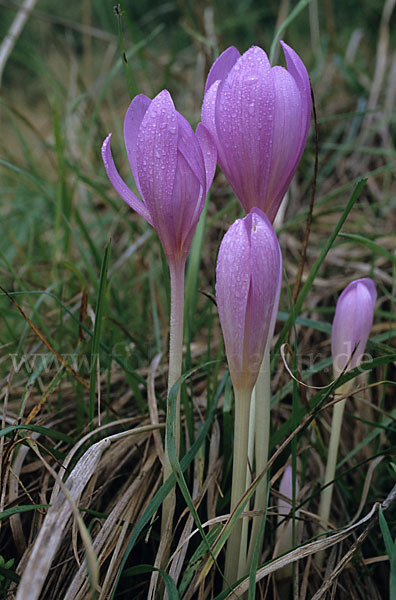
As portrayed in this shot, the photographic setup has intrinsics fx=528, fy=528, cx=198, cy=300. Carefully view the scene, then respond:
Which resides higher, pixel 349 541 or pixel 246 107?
pixel 246 107

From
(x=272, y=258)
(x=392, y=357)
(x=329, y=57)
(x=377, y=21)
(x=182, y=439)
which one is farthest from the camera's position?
(x=377, y=21)

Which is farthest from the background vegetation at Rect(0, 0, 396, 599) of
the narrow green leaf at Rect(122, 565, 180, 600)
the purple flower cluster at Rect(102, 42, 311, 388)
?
the purple flower cluster at Rect(102, 42, 311, 388)

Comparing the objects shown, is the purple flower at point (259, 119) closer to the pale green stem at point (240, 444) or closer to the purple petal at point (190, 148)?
the purple petal at point (190, 148)

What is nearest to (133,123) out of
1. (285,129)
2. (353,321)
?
(285,129)

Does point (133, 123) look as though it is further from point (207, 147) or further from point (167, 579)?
point (167, 579)

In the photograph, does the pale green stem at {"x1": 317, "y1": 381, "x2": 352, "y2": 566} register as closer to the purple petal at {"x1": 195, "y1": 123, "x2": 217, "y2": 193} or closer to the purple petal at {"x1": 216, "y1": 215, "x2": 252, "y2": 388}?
the purple petal at {"x1": 216, "y1": 215, "x2": 252, "y2": 388}

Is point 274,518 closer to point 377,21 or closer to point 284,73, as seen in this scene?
point 284,73

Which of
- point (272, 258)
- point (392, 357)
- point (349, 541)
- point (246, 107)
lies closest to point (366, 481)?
point (349, 541)
